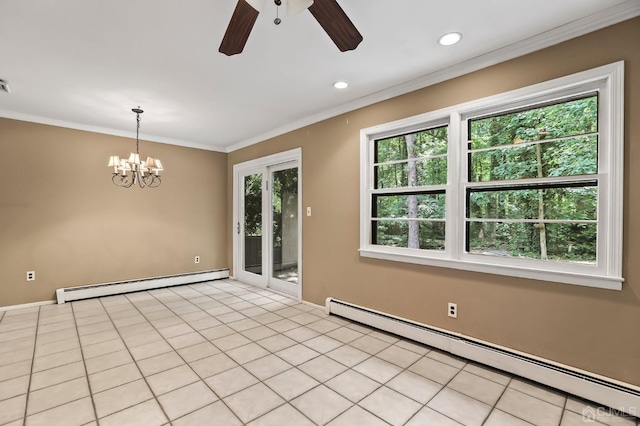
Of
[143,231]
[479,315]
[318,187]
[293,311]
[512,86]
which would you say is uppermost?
[512,86]

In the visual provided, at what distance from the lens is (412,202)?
3148 mm

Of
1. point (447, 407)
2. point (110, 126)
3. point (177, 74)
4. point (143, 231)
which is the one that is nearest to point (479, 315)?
point (447, 407)

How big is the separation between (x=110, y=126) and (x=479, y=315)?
5371 mm

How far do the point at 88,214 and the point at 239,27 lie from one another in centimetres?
425

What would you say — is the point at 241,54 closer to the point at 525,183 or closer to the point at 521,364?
the point at 525,183

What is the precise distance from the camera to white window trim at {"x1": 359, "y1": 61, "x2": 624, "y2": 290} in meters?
1.95

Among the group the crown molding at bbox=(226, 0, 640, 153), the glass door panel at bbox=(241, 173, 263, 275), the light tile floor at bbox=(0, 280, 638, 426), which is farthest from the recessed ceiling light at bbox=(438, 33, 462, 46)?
the glass door panel at bbox=(241, 173, 263, 275)

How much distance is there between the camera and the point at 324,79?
297 centimetres

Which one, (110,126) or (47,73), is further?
(110,126)

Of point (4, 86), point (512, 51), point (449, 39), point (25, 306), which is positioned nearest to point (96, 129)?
point (4, 86)

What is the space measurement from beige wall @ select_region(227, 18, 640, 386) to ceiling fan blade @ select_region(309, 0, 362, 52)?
1.43 meters

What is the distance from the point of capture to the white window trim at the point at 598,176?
6.39 feet

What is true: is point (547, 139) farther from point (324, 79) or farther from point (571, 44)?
point (324, 79)

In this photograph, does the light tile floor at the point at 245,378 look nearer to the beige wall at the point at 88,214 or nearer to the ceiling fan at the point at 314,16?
the beige wall at the point at 88,214
